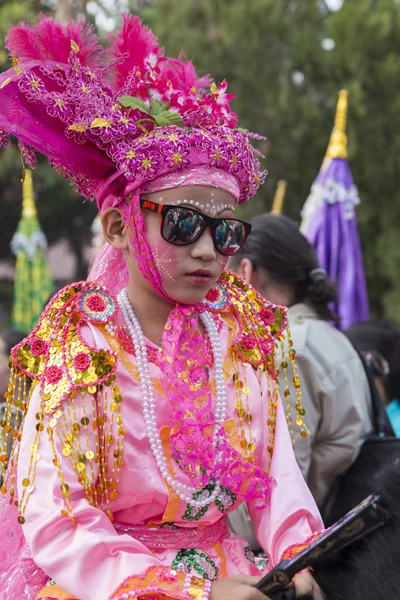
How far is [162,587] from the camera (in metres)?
1.72

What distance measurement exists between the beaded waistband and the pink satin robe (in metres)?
0.02

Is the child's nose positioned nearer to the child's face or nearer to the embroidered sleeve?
the child's face

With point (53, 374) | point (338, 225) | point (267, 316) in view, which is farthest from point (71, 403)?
point (338, 225)

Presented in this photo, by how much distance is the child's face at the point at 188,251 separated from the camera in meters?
2.00

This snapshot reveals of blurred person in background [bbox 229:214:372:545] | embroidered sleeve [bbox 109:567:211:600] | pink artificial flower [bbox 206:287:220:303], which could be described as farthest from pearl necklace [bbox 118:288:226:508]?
blurred person in background [bbox 229:214:372:545]

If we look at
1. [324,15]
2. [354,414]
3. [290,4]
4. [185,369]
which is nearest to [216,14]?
[290,4]

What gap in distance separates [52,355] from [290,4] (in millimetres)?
15321

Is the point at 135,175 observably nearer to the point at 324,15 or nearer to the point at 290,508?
the point at 290,508

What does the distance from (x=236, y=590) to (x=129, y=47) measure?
1.48 metres

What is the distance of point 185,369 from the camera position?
6.79 ft

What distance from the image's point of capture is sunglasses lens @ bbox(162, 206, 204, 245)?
1977 mm

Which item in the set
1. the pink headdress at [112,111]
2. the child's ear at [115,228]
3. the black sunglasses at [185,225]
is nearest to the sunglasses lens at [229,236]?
the black sunglasses at [185,225]

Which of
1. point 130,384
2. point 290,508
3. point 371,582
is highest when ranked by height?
point 130,384

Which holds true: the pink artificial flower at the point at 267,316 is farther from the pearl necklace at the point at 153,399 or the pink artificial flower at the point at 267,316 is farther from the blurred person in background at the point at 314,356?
the blurred person in background at the point at 314,356
